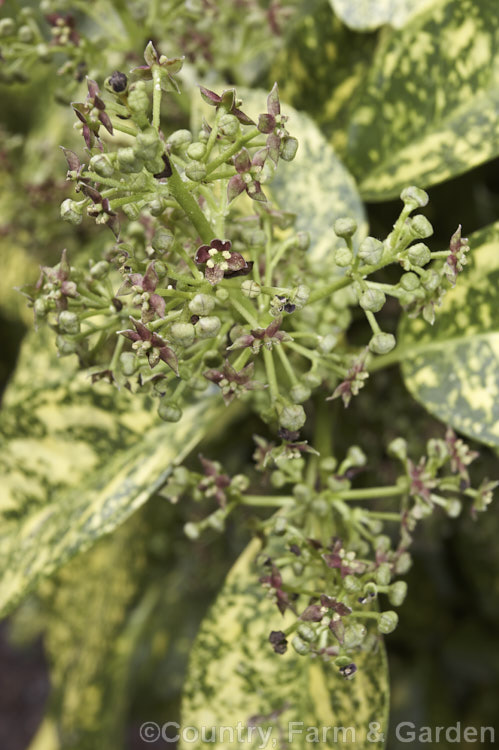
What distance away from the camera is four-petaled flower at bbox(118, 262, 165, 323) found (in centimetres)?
54

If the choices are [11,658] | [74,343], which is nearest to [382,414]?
[74,343]

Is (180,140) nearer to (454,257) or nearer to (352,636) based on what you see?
(454,257)

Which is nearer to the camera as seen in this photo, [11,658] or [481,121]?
[481,121]

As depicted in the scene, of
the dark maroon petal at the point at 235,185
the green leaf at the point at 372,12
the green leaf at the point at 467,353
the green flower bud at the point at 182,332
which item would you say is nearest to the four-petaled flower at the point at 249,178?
the dark maroon petal at the point at 235,185

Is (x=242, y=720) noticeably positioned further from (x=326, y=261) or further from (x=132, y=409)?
(x=326, y=261)

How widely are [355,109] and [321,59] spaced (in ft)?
0.48

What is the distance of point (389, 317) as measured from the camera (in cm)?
106

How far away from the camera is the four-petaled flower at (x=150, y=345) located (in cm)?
54

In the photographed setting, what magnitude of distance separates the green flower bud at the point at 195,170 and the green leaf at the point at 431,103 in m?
0.37

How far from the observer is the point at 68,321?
633 millimetres

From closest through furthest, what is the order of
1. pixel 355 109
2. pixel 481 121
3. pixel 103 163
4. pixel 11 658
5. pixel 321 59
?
pixel 103 163
pixel 481 121
pixel 355 109
pixel 321 59
pixel 11 658

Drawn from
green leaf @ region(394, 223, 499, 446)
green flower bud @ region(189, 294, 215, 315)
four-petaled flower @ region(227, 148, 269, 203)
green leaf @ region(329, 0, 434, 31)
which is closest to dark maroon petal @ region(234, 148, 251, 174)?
four-petaled flower @ region(227, 148, 269, 203)

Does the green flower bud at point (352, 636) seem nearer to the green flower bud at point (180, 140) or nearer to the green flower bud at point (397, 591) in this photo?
the green flower bud at point (397, 591)

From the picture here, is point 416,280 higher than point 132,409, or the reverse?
point 416,280
